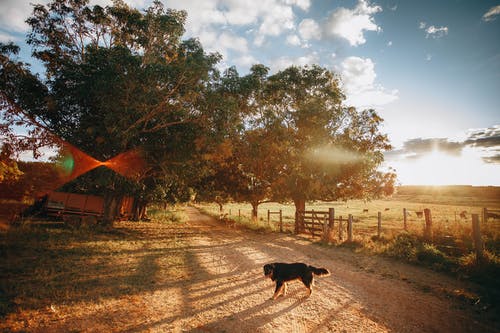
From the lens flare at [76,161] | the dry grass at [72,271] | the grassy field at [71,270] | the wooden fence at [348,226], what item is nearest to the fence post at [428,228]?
the wooden fence at [348,226]

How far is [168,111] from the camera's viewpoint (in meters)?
12.5

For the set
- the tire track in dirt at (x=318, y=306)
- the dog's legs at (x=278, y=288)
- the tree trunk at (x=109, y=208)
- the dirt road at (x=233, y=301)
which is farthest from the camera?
the tree trunk at (x=109, y=208)

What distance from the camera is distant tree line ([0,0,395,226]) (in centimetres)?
1124

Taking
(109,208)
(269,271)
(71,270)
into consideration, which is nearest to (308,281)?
(269,271)

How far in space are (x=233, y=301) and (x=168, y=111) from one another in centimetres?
1020

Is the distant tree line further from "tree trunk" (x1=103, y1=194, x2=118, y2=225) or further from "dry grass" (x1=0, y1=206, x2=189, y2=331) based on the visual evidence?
"dry grass" (x1=0, y1=206, x2=189, y2=331)

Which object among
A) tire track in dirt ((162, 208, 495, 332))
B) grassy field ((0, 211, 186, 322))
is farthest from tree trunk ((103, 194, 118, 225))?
tire track in dirt ((162, 208, 495, 332))

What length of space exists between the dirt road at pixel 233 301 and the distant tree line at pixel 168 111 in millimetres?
6932

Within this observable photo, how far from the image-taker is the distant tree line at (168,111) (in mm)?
11242

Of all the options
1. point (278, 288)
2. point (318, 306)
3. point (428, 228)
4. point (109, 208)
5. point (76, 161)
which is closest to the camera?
point (318, 306)

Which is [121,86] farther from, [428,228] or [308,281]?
[428,228]

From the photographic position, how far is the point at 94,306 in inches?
207

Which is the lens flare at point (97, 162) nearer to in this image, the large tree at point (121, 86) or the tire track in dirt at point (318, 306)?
the large tree at point (121, 86)

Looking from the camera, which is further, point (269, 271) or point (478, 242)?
point (478, 242)
